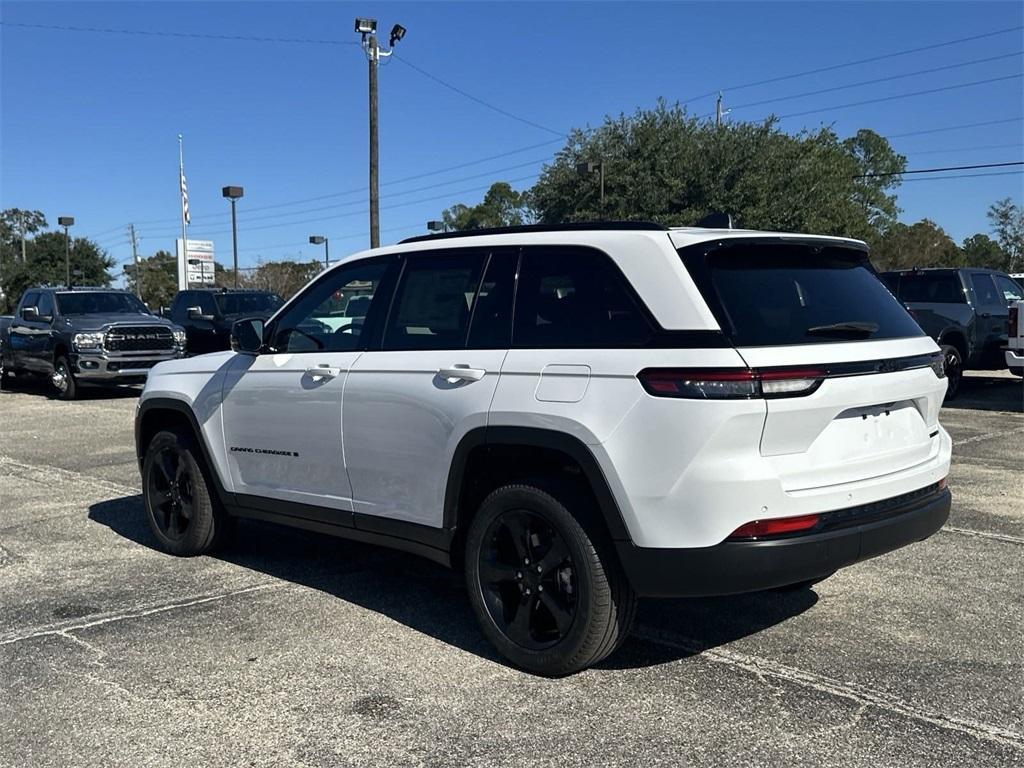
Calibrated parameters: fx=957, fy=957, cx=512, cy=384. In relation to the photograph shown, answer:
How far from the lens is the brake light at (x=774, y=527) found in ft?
11.3

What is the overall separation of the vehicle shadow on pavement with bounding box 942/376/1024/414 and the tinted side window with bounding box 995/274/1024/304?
147 centimetres

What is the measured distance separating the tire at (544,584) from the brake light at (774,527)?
21.2 inches

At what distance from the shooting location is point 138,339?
1625 centimetres

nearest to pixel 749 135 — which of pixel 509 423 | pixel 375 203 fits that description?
Result: pixel 375 203

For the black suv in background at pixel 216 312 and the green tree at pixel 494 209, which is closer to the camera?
the black suv in background at pixel 216 312

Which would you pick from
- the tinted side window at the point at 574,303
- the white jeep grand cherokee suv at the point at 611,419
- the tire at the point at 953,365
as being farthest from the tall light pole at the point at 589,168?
the tinted side window at the point at 574,303

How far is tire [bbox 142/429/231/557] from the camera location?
575 cm

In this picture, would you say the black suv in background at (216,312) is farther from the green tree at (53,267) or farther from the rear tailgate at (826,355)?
the green tree at (53,267)

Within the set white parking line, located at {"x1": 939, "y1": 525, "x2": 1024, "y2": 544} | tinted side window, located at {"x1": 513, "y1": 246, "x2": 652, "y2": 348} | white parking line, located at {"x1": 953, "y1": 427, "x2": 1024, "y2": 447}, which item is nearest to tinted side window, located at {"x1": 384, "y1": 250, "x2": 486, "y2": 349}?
tinted side window, located at {"x1": 513, "y1": 246, "x2": 652, "y2": 348}

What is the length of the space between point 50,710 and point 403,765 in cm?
149

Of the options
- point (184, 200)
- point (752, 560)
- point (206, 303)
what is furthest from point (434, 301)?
point (184, 200)

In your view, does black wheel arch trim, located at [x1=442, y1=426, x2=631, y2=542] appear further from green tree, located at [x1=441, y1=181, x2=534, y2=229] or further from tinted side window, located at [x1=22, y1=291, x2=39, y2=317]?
green tree, located at [x1=441, y1=181, x2=534, y2=229]

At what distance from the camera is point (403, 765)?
125 inches

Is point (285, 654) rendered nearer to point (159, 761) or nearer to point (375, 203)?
point (159, 761)
